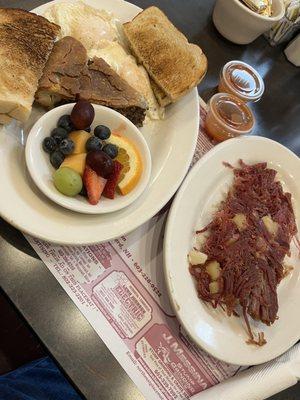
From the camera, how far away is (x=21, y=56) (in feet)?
3.77

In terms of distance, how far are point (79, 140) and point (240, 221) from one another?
545 millimetres

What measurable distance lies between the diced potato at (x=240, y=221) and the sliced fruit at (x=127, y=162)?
1.11 ft

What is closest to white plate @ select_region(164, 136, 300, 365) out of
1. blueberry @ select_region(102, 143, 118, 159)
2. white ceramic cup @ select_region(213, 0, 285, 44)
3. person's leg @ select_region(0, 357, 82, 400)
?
blueberry @ select_region(102, 143, 118, 159)

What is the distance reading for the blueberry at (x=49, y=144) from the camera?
3.64 feet

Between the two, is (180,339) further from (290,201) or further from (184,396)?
(290,201)

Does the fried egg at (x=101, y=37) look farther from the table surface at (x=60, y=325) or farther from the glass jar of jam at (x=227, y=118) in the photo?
the table surface at (x=60, y=325)

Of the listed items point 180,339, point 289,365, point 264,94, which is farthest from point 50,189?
point 264,94

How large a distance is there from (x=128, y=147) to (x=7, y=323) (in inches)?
35.9

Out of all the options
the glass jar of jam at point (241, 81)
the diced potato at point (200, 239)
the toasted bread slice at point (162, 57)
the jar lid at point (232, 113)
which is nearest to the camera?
the diced potato at point (200, 239)

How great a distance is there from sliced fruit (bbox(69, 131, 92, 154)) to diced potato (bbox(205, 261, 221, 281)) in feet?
1.59

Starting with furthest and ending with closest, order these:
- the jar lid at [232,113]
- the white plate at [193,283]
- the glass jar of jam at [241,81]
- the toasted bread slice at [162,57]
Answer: the glass jar of jam at [241,81] → the jar lid at [232,113] → the toasted bread slice at [162,57] → the white plate at [193,283]

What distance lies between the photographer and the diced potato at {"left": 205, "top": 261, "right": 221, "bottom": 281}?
118 centimetres

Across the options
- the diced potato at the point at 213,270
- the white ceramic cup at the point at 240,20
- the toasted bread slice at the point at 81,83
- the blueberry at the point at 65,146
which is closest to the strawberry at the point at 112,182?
the blueberry at the point at 65,146

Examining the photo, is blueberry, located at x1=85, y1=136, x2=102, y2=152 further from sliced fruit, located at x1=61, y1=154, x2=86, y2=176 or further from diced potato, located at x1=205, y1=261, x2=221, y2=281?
diced potato, located at x1=205, y1=261, x2=221, y2=281
